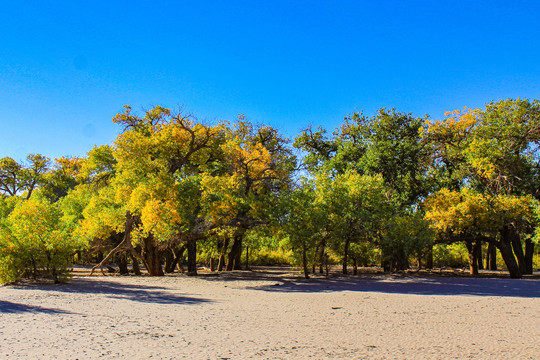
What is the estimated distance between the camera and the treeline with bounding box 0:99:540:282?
16469mm

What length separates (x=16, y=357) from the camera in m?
4.80

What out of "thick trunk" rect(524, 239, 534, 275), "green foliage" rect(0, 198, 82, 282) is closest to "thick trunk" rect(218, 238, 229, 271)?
"green foliage" rect(0, 198, 82, 282)

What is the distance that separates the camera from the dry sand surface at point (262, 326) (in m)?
5.36

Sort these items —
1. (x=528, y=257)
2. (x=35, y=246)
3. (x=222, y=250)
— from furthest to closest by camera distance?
(x=528, y=257) → (x=222, y=250) → (x=35, y=246)

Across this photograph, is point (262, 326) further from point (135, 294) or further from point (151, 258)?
point (151, 258)

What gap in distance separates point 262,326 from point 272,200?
420 inches

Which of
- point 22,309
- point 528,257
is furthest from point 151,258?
point 528,257

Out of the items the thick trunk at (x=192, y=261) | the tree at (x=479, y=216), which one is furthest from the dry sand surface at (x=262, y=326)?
the tree at (x=479, y=216)

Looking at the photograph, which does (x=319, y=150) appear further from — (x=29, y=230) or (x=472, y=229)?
(x=29, y=230)

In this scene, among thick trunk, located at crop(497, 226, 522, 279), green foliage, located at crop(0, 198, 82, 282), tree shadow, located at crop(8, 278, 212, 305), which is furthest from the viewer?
thick trunk, located at crop(497, 226, 522, 279)

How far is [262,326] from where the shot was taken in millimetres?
7285

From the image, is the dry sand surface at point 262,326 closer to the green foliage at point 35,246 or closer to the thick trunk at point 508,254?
the green foliage at point 35,246

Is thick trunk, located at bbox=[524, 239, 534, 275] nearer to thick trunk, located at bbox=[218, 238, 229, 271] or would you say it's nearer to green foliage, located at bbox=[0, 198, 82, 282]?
thick trunk, located at bbox=[218, 238, 229, 271]

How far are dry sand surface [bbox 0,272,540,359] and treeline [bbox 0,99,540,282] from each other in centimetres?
486
